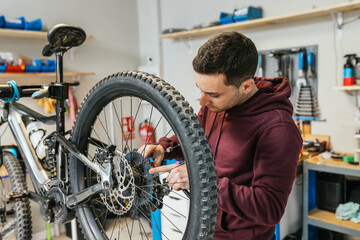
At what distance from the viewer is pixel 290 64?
9.45ft

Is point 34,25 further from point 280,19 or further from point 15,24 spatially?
point 280,19

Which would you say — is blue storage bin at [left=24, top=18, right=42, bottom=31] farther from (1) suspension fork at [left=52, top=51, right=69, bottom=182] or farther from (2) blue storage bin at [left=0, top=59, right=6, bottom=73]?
(1) suspension fork at [left=52, top=51, right=69, bottom=182]

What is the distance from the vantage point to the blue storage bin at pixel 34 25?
2.94 metres

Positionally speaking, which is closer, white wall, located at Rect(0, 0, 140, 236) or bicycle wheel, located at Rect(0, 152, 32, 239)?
bicycle wheel, located at Rect(0, 152, 32, 239)

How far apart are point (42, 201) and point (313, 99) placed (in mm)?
2364

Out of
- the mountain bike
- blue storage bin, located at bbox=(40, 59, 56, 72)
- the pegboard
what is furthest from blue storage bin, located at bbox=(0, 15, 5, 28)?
the pegboard

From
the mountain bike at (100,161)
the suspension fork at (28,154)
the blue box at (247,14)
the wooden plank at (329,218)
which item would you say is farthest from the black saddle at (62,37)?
the wooden plank at (329,218)

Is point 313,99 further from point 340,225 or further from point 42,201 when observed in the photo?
point 42,201

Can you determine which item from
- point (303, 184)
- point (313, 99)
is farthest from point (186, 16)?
point (303, 184)

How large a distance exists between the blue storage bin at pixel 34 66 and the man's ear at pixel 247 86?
2.52 meters

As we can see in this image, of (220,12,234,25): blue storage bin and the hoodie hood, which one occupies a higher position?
(220,12,234,25): blue storage bin

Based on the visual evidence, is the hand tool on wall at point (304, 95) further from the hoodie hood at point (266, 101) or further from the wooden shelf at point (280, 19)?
the hoodie hood at point (266, 101)

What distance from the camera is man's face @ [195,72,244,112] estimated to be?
0.93 metres

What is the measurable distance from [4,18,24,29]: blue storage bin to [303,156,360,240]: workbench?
272 cm
